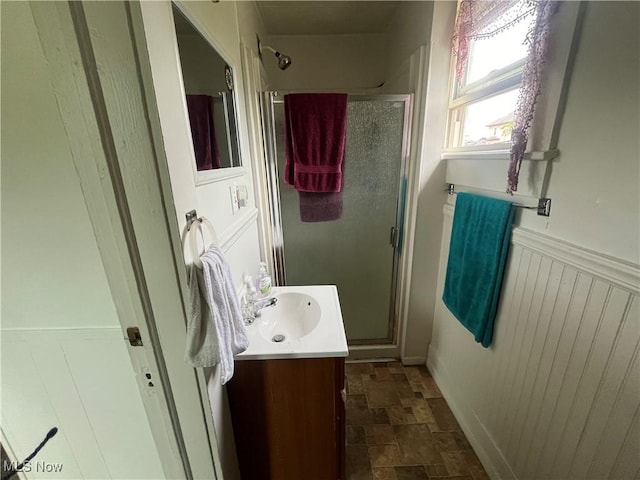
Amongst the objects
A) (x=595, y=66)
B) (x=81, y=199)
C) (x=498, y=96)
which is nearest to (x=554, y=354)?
(x=595, y=66)

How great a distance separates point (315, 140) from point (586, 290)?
4.60ft

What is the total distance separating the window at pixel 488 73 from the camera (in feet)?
3.37

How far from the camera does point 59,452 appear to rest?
876 mm

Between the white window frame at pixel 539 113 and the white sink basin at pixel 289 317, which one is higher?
the white window frame at pixel 539 113

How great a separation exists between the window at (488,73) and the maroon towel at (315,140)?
65 cm

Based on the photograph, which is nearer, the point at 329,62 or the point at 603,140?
the point at 603,140

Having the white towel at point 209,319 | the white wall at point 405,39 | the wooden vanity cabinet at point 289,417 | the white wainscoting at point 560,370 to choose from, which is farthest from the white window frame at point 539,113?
the white towel at point 209,319

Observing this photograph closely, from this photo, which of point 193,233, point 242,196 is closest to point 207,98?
point 242,196

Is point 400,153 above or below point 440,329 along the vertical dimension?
above

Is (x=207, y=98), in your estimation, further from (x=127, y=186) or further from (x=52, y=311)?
(x=52, y=311)

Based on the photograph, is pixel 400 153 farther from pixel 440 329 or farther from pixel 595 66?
pixel 440 329

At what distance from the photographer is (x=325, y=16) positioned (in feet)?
Answer: 6.28

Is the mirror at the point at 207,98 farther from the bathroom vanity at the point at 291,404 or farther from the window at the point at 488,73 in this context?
the window at the point at 488,73

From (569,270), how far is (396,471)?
123 cm
